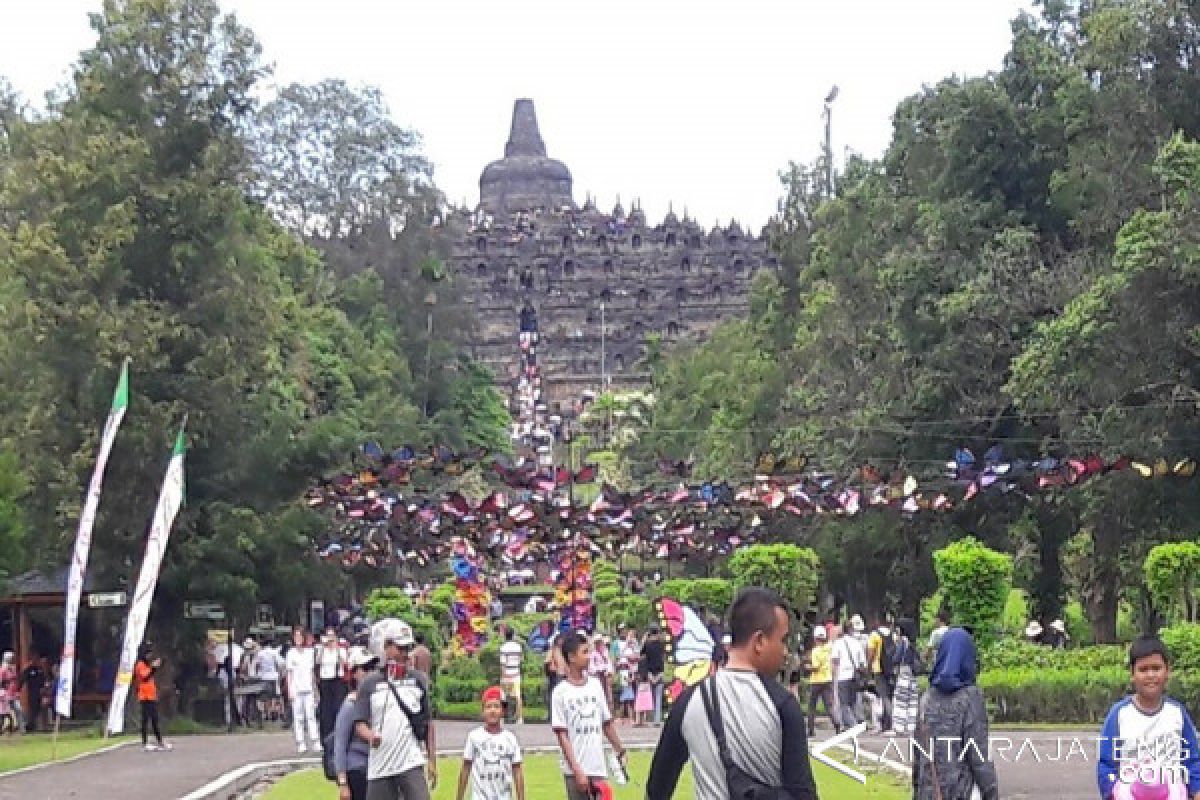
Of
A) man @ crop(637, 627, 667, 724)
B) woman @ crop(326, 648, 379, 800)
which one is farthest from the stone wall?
woman @ crop(326, 648, 379, 800)

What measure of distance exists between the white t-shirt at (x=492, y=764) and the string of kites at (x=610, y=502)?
18485 millimetres

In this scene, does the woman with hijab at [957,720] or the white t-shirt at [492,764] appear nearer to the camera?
the woman with hijab at [957,720]

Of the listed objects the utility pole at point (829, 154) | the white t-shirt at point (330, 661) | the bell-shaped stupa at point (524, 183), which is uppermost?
the bell-shaped stupa at point (524, 183)

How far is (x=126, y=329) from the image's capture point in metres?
28.6

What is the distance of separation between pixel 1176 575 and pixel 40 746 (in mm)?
13386

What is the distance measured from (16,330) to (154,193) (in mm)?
2744

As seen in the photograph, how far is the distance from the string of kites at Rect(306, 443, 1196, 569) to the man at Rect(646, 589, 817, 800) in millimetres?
22092

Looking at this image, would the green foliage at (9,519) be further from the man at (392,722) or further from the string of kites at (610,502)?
the man at (392,722)

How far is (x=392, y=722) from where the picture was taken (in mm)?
9711

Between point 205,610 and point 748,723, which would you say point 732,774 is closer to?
point 748,723

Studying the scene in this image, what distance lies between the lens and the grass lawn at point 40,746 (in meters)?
21.8

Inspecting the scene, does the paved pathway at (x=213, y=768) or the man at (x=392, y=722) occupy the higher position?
the man at (x=392, y=722)

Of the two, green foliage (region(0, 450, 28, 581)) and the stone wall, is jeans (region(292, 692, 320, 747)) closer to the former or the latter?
green foliage (region(0, 450, 28, 581))

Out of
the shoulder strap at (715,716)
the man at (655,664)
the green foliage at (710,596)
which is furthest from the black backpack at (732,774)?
the green foliage at (710,596)
